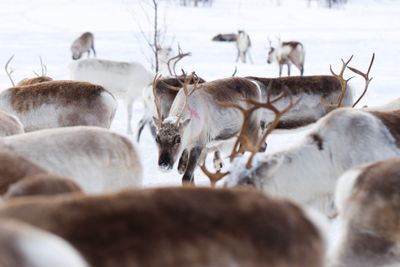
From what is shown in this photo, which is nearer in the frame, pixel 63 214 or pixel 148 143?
pixel 63 214

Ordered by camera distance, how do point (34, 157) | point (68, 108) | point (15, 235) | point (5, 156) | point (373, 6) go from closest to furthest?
1. point (15, 235)
2. point (5, 156)
3. point (34, 157)
4. point (68, 108)
5. point (373, 6)

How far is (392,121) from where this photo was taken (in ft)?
15.3

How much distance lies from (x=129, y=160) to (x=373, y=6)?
37083mm

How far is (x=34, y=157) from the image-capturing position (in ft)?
13.1

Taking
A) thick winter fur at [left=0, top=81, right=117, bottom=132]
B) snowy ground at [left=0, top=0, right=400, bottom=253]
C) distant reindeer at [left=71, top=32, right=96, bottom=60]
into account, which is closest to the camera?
thick winter fur at [left=0, top=81, right=117, bottom=132]

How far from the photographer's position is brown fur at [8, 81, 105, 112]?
7.10 m

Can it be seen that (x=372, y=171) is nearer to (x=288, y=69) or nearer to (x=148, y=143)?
(x=148, y=143)

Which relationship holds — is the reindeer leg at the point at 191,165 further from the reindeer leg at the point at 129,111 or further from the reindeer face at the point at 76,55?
the reindeer face at the point at 76,55

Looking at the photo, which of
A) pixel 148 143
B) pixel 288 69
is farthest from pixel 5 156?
pixel 288 69

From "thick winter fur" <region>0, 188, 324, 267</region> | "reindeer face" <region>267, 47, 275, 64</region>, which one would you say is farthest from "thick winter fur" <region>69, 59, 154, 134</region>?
"reindeer face" <region>267, 47, 275, 64</region>

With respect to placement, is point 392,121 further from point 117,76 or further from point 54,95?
point 117,76

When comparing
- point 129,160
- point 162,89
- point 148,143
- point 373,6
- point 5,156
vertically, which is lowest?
point 373,6

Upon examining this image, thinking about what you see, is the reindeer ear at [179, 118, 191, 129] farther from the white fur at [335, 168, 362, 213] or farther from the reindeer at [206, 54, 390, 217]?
the white fur at [335, 168, 362, 213]

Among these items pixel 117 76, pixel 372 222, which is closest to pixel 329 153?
pixel 372 222
